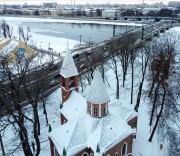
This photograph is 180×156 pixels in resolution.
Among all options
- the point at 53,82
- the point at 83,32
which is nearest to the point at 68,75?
the point at 53,82

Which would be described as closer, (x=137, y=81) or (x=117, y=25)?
(x=137, y=81)

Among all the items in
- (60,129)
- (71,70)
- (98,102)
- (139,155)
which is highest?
(71,70)

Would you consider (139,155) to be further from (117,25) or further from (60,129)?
(117,25)

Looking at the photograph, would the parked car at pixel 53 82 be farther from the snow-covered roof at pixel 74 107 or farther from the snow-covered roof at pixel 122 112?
the snow-covered roof at pixel 122 112

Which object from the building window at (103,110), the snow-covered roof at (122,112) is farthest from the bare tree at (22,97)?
the snow-covered roof at (122,112)

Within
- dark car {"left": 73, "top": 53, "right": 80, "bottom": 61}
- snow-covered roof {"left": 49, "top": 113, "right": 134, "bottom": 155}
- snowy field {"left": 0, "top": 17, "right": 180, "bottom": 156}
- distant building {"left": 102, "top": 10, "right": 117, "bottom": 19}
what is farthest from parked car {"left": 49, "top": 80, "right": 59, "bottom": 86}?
distant building {"left": 102, "top": 10, "right": 117, "bottom": 19}

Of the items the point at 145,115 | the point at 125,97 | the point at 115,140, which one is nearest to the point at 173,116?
the point at 145,115
